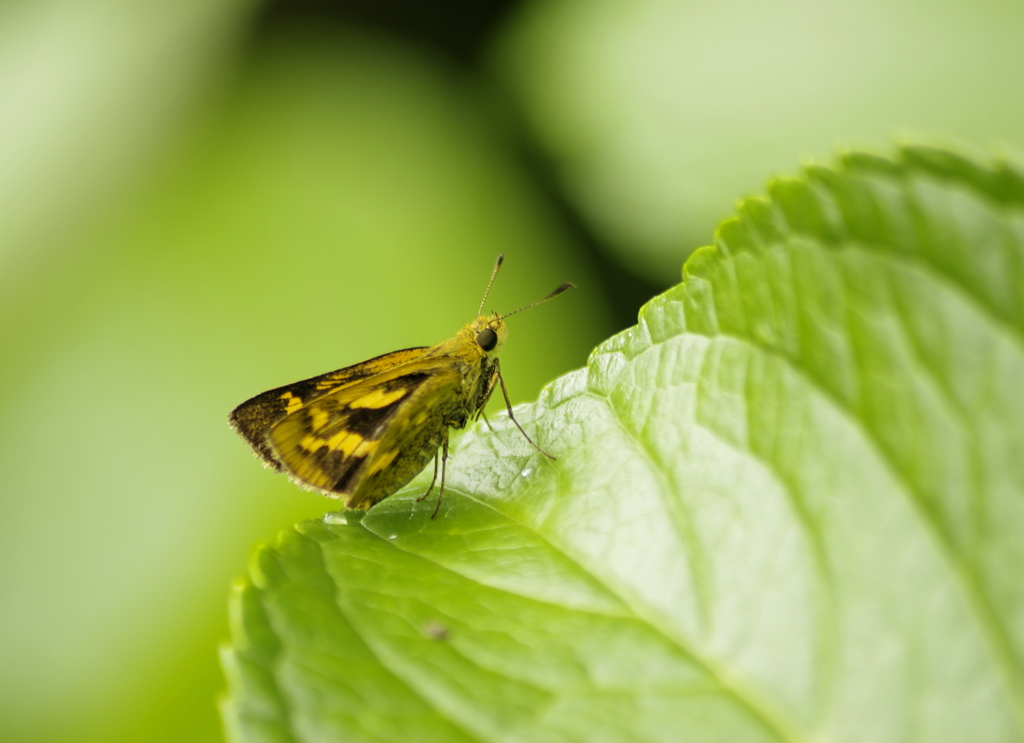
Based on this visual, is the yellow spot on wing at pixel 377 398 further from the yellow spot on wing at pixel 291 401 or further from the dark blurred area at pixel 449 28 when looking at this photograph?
the dark blurred area at pixel 449 28

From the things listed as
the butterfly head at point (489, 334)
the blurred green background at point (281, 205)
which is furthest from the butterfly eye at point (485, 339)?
the blurred green background at point (281, 205)

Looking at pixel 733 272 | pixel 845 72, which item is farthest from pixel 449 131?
pixel 733 272

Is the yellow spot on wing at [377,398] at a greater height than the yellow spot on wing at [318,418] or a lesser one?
lesser

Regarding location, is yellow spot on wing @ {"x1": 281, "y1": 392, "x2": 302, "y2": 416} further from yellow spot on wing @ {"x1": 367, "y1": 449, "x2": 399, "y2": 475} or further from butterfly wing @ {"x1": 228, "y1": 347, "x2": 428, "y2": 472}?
yellow spot on wing @ {"x1": 367, "y1": 449, "x2": 399, "y2": 475}

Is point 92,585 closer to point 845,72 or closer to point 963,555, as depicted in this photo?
point 963,555

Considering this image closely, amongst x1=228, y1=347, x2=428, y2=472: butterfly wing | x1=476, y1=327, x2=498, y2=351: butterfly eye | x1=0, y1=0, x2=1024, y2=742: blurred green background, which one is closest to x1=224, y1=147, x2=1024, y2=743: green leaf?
x1=228, y1=347, x2=428, y2=472: butterfly wing
